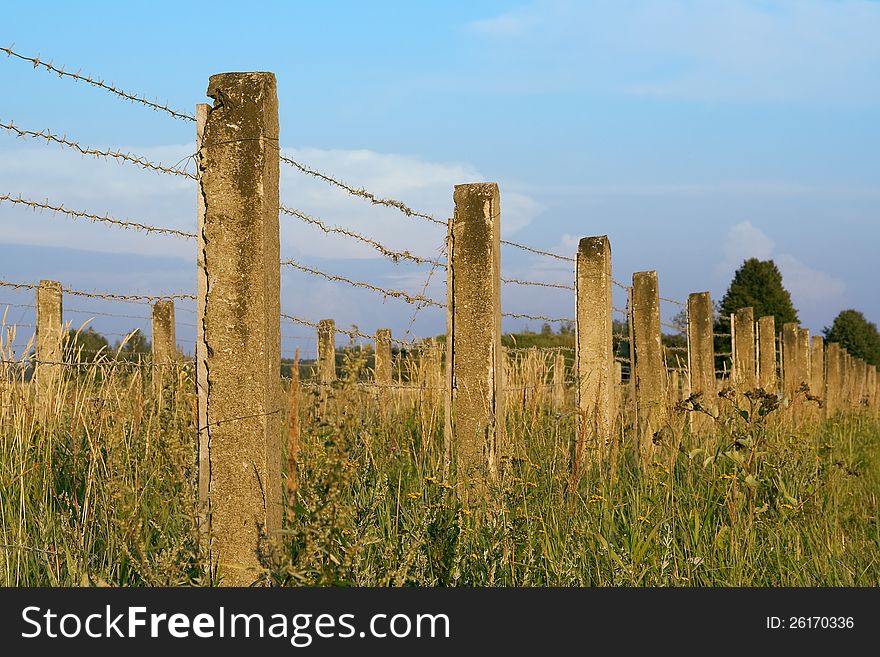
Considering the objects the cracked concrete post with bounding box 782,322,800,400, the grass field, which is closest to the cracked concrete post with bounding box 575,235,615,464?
the grass field

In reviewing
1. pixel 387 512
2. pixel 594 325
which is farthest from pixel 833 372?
pixel 387 512

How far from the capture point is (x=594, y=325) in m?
6.34

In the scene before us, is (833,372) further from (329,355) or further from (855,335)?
(855,335)

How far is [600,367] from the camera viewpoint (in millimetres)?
6297

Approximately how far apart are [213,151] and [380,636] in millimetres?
1924

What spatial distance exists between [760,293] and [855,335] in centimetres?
1555

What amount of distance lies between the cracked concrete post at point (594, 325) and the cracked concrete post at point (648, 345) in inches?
26.5

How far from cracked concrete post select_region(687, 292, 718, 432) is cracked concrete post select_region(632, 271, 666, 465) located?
67.0 inches

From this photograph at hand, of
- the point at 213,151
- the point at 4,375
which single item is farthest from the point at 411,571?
the point at 4,375

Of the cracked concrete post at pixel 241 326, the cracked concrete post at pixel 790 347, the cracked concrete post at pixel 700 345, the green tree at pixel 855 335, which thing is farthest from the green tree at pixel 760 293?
the cracked concrete post at pixel 241 326

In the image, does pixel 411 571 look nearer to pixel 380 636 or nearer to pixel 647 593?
pixel 380 636

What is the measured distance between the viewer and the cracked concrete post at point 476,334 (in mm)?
4773

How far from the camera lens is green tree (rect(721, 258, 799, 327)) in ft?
127

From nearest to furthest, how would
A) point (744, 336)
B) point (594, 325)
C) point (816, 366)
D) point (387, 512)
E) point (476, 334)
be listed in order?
point (387, 512)
point (476, 334)
point (594, 325)
point (744, 336)
point (816, 366)
